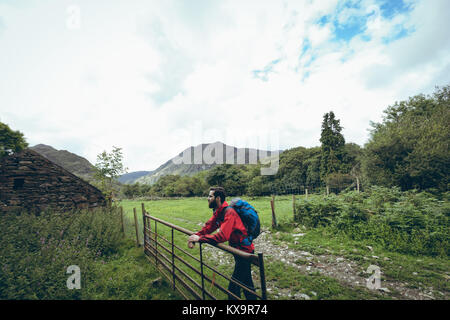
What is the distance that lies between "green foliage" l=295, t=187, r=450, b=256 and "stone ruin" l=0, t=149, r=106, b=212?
11.7m

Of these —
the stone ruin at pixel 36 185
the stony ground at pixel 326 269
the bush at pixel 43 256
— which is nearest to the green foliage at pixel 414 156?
the stony ground at pixel 326 269

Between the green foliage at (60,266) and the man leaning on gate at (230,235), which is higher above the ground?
the man leaning on gate at (230,235)

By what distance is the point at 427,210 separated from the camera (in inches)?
238

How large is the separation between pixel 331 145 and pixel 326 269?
28922 mm

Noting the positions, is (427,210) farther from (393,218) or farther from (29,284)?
(29,284)

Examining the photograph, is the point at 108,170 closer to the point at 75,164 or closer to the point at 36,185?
the point at 36,185

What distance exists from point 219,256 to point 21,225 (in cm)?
639

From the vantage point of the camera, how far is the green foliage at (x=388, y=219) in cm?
538

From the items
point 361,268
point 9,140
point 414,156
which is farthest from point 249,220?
point 414,156

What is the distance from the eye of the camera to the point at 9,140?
30.3 feet

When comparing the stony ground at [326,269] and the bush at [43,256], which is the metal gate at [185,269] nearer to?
the stony ground at [326,269]

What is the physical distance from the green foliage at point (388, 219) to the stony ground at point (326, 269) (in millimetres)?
1434

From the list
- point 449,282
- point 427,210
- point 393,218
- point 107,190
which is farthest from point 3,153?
point 427,210
